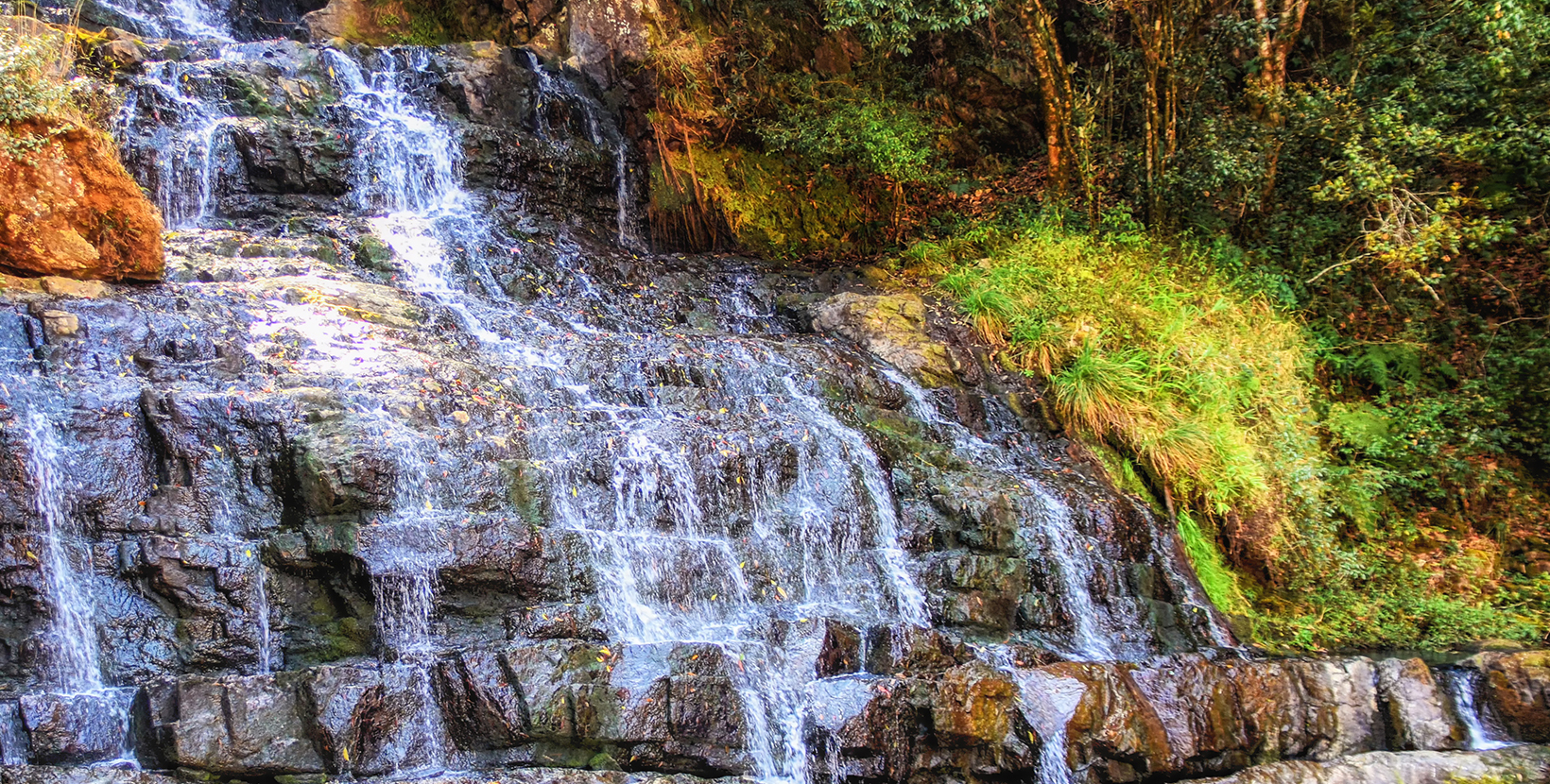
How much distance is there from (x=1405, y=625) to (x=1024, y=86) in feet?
28.2

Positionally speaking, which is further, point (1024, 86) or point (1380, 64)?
point (1024, 86)

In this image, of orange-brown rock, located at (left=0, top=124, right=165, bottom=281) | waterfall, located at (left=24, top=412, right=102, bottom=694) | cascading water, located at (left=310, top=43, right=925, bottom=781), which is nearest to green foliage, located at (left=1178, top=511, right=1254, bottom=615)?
cascading water, located at (left=310, top=43, right=925, bottom=781)

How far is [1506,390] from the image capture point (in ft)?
29.9

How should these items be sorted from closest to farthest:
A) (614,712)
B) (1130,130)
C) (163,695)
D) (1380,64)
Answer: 1. (163,695)
2. (614,712)
3. (1380,64)
4. (1130,130)

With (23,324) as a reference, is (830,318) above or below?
above

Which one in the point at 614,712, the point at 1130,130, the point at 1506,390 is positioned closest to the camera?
the point at 614,712

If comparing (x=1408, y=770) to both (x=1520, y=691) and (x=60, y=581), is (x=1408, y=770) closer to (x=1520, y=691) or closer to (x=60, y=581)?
(x=1520, y=691)

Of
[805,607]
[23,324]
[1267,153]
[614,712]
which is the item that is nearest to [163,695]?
[614,712]

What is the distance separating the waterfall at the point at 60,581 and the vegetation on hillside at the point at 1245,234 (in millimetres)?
7583

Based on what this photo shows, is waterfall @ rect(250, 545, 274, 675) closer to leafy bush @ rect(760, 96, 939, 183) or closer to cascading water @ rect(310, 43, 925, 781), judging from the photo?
cascading water @ rect(310, 43, 925, 781)

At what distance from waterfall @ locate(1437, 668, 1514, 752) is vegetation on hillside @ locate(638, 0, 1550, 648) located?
791mm

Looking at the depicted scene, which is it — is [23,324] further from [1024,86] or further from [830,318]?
[1024,86]

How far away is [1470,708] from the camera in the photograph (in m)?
6.64

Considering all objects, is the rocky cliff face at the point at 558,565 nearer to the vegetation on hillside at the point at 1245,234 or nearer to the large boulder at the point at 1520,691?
the large boulder at the point at 1520,691
